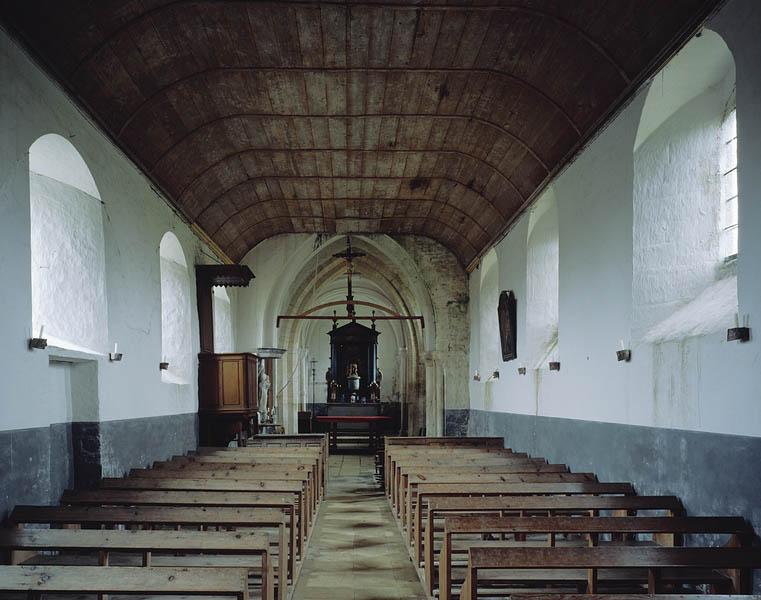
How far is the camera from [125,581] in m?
3.11

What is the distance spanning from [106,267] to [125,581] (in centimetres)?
525

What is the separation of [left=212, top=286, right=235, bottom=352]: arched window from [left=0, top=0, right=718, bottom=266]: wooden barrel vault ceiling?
2.31 metres

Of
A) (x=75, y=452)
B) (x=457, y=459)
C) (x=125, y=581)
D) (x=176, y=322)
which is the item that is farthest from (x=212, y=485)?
(x=176, y=322)

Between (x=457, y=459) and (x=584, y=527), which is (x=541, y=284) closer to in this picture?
(x=457, y=459)

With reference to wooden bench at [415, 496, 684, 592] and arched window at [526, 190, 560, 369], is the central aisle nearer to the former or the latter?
wooden bench at [415, 496, 684, 592]

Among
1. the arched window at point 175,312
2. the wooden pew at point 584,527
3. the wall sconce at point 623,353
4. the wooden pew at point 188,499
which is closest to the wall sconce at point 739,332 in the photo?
the wooden pew at point 584,527

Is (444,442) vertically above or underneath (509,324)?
underneath

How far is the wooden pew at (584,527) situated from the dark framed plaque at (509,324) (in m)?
6.51

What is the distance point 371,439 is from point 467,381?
190 inches

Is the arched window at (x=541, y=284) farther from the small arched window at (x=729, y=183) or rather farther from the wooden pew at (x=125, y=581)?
the wooden pew at (x=125, y=581)

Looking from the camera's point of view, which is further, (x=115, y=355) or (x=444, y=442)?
(x=444, y=442)

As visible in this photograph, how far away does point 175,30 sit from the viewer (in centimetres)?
674

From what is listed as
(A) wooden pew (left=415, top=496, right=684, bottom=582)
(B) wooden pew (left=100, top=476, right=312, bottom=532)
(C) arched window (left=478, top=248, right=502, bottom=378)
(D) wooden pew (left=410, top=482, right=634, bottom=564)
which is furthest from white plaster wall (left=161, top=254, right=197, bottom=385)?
(A) wooden pew (left=415, top=496, right=684, bottom=582)

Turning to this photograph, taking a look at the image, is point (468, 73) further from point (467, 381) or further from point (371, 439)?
point (371, 439)
